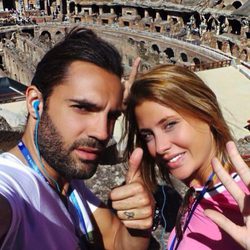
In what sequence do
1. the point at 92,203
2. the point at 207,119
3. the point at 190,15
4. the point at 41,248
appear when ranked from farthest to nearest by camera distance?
the point at 190,15 → the point at 92,203 → the point at 207,119 → the point at 41,248

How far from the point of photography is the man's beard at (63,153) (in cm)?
293

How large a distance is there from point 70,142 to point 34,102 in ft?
1.59

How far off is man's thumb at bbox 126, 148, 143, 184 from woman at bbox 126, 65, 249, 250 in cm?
31

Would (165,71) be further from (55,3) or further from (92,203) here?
(55,3)

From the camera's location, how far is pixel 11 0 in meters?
52.9

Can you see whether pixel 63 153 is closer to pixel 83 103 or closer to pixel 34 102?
pixel 83 103

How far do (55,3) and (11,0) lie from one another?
23.6 ft

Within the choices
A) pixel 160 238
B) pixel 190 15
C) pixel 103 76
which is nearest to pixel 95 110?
pixel 103 76

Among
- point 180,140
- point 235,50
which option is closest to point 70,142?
point 180,140

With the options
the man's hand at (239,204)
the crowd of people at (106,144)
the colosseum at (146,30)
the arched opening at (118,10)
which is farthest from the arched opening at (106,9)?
the man's hand at (239,204)

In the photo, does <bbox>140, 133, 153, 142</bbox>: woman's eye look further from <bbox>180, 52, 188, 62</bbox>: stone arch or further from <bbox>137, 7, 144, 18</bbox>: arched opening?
<bbox>137, 7, 144, 18</bbox>: arched opening

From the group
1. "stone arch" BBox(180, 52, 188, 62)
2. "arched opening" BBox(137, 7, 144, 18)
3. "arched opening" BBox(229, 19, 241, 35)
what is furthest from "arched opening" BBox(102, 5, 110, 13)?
"stone arch" BBox(180, 52, 188, 62)

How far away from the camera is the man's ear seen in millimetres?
3090

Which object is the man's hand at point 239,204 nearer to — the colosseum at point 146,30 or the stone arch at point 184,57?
the colosseum at point 146,30
